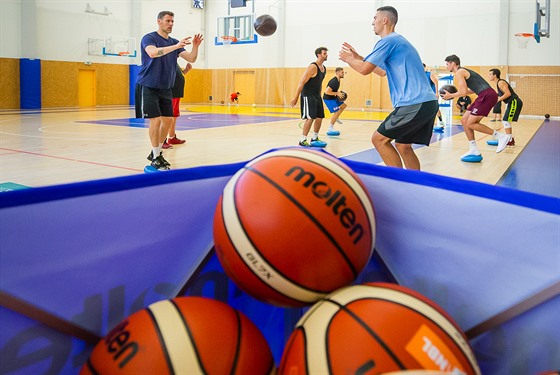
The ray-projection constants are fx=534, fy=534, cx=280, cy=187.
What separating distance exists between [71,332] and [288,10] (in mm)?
23835

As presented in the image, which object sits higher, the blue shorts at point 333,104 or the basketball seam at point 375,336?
the blue shorts at point 333,104

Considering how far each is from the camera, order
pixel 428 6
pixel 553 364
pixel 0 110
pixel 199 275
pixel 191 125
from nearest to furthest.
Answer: pixel 553 364, pixel 199 275, pixel 191 125, pixel 0 110, pixel 428 6

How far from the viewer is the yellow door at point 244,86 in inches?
1020

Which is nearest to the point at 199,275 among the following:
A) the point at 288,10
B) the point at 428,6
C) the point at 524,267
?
the point at 524,267

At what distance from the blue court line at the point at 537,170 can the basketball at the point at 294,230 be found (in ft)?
9.41

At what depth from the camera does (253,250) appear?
1466mm

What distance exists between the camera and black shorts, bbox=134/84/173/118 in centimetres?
627

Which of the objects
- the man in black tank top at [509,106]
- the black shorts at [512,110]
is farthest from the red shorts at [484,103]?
the black shorts at [512,110]

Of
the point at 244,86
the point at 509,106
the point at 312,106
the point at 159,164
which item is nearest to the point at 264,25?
the point at 312,106

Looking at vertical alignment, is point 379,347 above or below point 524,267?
below

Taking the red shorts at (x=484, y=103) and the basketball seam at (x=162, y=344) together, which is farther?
the red shorts at (x=484, y=103)

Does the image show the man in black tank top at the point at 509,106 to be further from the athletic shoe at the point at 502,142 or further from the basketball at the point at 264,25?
the basketball at the point at 264,25

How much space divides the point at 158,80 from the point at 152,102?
28cm

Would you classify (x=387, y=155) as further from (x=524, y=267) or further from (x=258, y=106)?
(x=258, y=106)
